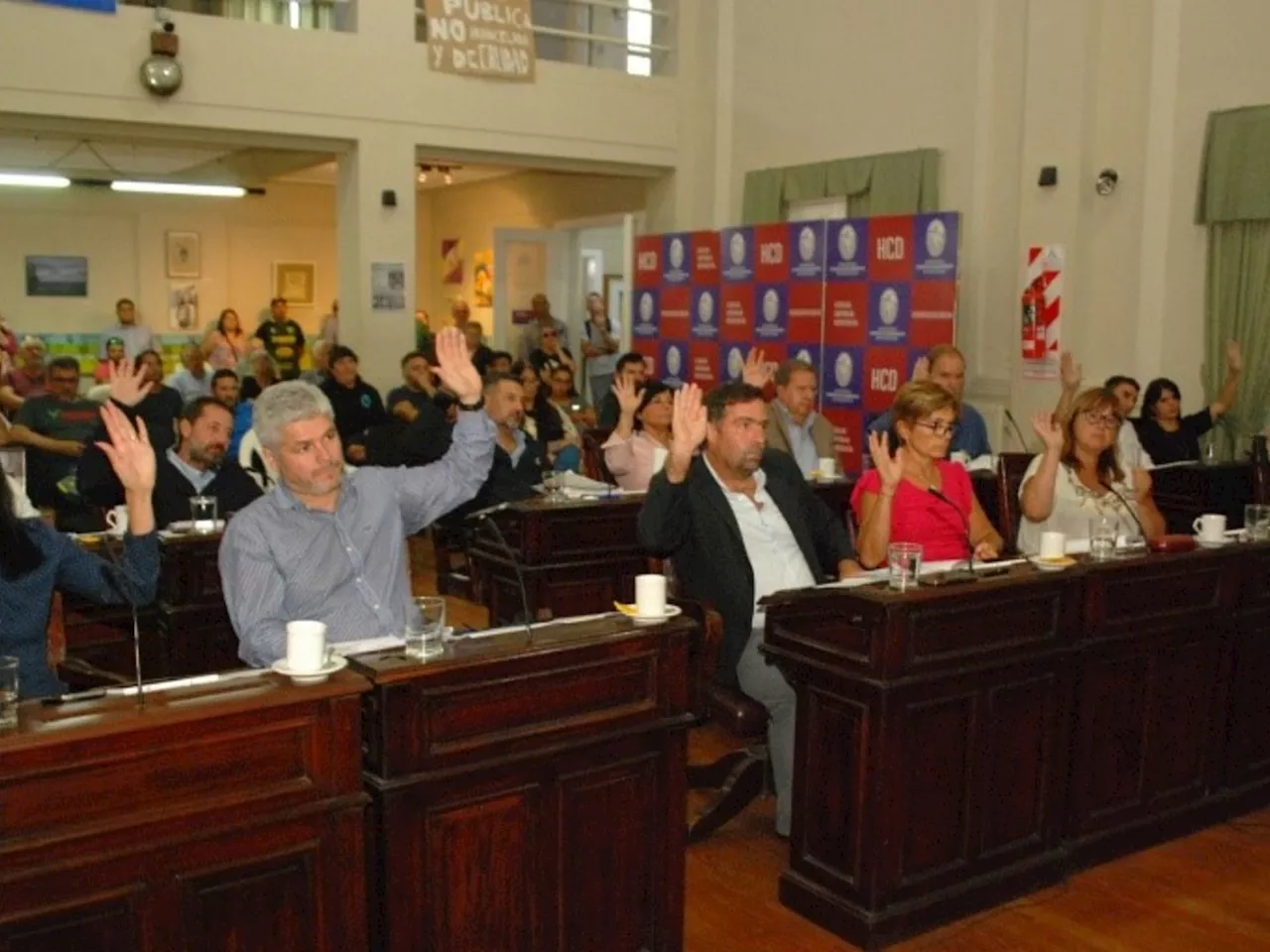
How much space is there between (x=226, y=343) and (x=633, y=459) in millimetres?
7789

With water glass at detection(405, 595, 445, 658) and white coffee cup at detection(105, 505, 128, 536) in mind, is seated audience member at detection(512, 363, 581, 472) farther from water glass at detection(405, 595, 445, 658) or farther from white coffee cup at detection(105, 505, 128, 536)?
water glass at detection(405, 595, 445, 658)

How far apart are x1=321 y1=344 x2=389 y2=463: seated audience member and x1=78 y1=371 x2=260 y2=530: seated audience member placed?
144 inches

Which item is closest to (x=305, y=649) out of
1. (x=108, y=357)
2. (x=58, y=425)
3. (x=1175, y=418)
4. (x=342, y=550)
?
(x=342, y=550)

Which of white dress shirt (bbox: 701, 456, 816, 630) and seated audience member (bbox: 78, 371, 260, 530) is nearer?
white dress shirt (bbox: 701, 456, 816, 630)

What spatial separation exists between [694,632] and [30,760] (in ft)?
4.84

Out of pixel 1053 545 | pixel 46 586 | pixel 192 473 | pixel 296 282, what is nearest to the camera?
pixel 46 586

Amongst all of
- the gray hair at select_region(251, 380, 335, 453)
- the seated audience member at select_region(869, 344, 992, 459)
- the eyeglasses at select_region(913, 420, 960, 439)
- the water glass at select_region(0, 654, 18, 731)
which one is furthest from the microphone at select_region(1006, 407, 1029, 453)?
the water glass at select_region(0, 654, 18, 731)

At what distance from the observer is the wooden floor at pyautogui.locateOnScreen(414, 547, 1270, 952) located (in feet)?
11.0

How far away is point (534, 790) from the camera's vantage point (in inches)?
107

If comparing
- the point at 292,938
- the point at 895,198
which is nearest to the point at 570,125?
the point at 895,198

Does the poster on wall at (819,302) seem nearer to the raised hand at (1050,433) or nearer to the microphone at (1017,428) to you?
the microphone at (1017,428)

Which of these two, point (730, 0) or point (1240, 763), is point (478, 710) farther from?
point (730, 0)

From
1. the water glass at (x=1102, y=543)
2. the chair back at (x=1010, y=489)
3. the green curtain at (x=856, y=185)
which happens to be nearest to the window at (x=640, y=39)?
the green curtain at (x=856, y=185)

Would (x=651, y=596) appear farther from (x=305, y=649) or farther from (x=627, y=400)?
(x=627, y=400)
